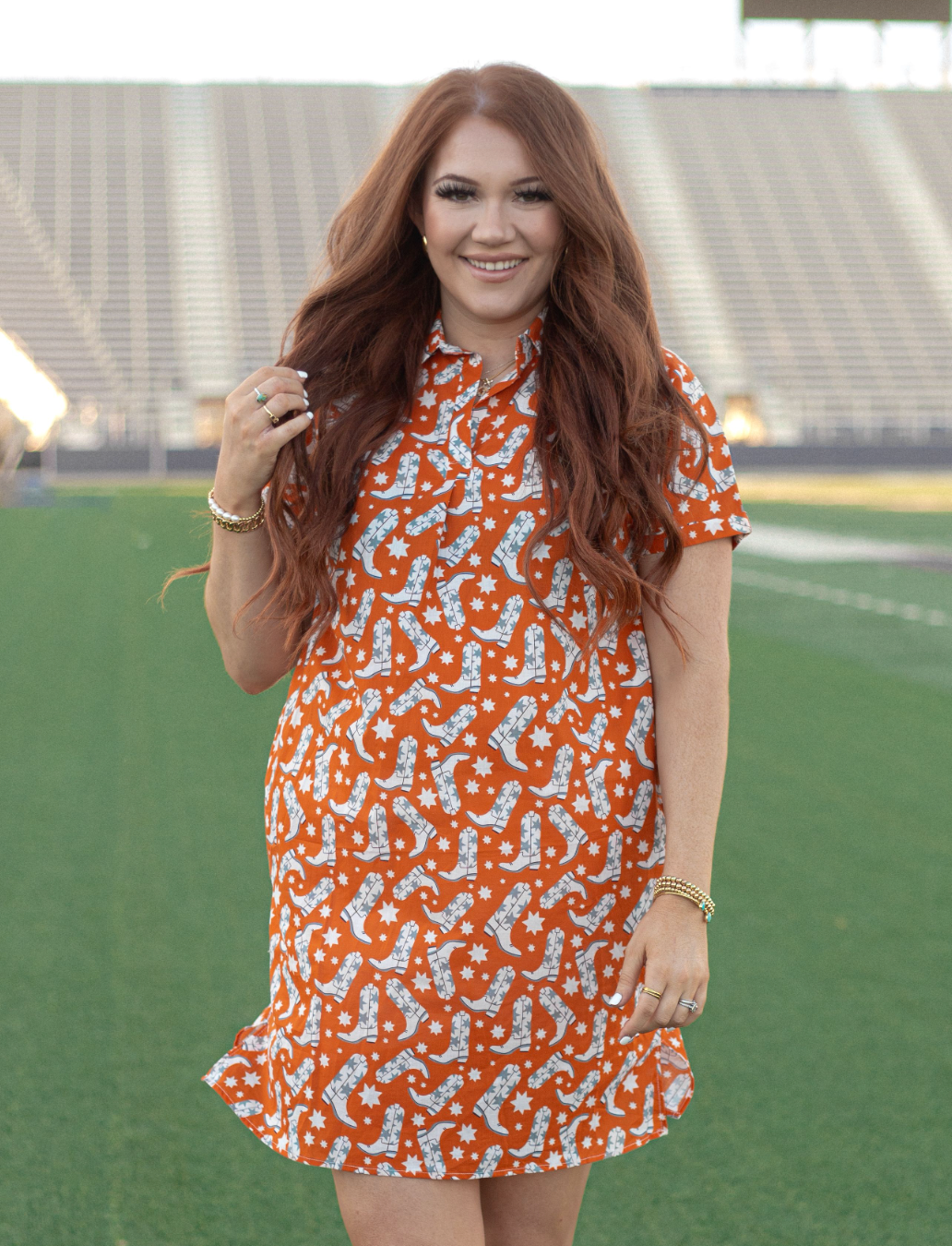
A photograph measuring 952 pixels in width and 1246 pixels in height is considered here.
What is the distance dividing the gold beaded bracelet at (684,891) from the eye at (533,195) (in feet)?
2.17

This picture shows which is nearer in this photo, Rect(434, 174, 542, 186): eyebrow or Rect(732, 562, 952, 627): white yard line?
Rect(434, 174, 542, 186): eyebrow

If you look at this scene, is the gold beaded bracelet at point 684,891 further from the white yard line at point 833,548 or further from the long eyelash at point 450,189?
the white yard line at point 833,548

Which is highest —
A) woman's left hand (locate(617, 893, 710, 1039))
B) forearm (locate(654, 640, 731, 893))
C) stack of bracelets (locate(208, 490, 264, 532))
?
stack of bracelets (locate(208, 490, 264, 532))

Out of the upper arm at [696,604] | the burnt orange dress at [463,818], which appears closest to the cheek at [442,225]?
the burnt orange dress at [463,818]

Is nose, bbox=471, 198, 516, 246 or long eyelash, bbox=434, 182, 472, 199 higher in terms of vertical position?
long eyelash, bbox=434, 182, 472, 199

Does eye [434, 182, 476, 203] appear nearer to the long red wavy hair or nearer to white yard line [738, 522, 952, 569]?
the long red wavy hair

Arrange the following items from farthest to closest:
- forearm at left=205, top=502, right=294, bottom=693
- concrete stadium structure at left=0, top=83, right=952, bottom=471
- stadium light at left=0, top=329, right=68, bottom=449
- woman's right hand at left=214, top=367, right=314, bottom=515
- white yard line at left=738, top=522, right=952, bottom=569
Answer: concrete stadium structure at left=0, top=83, right=952, bottom=471, stadium light at left=0, top=329, right=68, bottom=449, white yard line at left=738, top=522, right=952, bottom=569, forearm at left=205, top=502, right=294, bottom=693, woman's right hand at left=214, top=367, right=314, bottom=515

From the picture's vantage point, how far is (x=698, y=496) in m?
1.50

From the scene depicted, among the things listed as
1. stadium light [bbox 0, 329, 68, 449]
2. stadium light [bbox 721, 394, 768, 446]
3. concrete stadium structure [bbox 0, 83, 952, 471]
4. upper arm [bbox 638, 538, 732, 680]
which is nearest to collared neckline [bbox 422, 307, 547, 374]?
upper arm [bbox 638, 538, 732, 680]

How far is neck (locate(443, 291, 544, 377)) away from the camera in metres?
1.55

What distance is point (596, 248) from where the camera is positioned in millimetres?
1492

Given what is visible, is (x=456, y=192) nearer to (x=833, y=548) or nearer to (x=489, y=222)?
(x=489, y=222)

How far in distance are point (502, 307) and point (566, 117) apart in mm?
187

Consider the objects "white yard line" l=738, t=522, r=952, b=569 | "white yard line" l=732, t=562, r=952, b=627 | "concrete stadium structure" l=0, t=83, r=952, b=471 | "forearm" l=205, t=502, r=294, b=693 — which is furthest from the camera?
"concrete stadium structure" l=0, t=83, r=952, b=471
